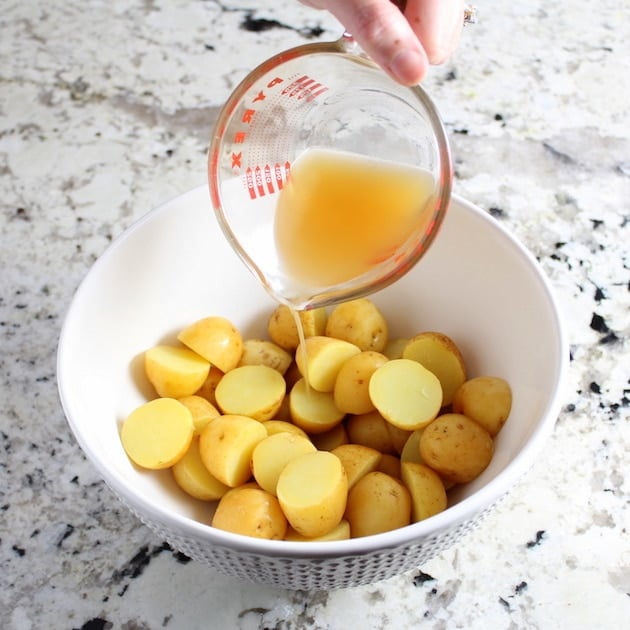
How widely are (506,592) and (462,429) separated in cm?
18

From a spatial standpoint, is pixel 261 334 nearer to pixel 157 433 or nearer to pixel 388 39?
pixel 157 433

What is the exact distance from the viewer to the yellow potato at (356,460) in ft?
2.92

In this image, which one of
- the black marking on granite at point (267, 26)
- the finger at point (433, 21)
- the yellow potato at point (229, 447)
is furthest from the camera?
the black marking on granite at point (267, 26)

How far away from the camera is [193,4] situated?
5.37 ft

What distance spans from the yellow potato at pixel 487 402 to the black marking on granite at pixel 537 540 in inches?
5.1

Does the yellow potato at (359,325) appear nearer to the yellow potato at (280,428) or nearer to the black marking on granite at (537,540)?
the yellow potato at (280,428)

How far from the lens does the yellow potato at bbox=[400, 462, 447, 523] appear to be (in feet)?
2.75

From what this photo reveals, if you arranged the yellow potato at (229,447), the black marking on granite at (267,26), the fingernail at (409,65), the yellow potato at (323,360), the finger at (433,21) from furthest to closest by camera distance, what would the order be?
the black marking on granite at (267,26) < the yellow potato at (323,360) < the yellow potato at (229,447) < the finger at (433,21) < the fingernail at (409,65)

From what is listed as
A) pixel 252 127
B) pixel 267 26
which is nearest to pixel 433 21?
pixel 252 127

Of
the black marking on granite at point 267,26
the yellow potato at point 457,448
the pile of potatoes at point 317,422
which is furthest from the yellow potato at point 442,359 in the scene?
the black marking on granite at point 267,26

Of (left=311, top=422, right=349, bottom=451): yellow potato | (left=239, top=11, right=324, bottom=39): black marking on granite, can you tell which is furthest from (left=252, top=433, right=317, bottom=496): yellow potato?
(left=239, top=11, right=324, bottom=39): black marking on granite

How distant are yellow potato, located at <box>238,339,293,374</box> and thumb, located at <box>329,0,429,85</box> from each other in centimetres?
43

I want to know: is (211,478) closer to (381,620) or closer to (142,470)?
(142,470)

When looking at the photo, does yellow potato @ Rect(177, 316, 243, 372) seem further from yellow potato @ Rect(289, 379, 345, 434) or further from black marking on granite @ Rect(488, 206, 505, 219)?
black marking on granite @ Rect(488, 206, 505, 219)
